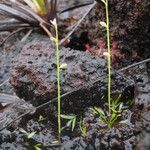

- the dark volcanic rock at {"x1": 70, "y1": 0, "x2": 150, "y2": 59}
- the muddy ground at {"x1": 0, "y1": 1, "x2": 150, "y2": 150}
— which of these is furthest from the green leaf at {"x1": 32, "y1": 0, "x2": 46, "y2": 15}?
the muddy ground at {"x1": 0, "y1": 1, "x2": 150, "y2": 150}

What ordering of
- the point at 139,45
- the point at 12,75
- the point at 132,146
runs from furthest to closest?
the point at 139,45 → the point at 12,75 → the point at 132,146

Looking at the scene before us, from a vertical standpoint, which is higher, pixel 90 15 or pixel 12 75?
pixel 90 15

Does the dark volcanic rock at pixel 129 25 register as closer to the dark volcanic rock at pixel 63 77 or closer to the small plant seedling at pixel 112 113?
the dark volcanic rock at pixel 63 77

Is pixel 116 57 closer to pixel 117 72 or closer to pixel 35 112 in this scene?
pixel 117 72

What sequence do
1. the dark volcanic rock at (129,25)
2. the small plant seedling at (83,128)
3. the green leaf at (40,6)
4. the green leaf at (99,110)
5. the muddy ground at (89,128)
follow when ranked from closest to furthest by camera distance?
the muddy ground at (89,128), the small plant seedling at (83,128), the green leaf at (99,110), the dark volcanic rock at (129,25), the green leaf at (40,6)

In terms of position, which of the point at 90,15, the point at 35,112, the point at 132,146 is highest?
the point at 90,15

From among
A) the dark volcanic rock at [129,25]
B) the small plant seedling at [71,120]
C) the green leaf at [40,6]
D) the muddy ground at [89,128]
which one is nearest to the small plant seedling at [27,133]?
the muddy ground at [89,128]

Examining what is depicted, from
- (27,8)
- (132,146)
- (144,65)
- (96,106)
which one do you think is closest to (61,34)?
(27,8)

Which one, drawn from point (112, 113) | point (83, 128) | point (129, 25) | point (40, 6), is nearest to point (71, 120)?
point (83, 128)

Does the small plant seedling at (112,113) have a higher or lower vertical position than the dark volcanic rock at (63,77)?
lower

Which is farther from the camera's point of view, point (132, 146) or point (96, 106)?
point (96, 106)
